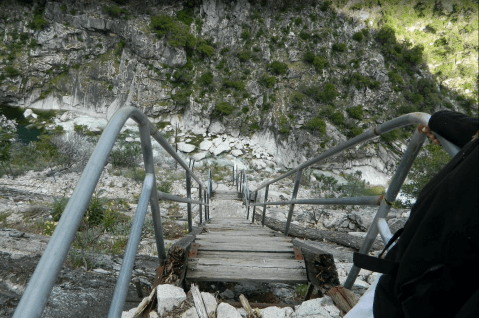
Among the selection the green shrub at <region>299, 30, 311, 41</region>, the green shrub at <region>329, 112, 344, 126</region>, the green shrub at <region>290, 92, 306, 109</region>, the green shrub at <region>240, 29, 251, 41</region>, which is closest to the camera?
the green shrub at <region>329, 112, 344, 126</region>

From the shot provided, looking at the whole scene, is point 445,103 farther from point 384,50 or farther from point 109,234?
point 109,234

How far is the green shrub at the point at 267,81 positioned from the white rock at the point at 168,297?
23.2m

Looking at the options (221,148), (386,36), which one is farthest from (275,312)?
(386,36)

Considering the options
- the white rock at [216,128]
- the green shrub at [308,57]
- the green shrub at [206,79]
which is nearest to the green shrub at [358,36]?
the green shrub at [308,57]

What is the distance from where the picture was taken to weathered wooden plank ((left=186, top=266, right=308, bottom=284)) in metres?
1.30

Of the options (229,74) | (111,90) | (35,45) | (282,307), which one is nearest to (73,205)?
(282,307)

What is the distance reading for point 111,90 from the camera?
24219mm

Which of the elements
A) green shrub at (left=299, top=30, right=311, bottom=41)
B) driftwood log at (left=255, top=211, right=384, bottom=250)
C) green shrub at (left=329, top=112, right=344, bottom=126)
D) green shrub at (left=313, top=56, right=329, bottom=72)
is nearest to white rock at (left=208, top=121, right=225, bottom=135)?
green shrub at (left=329, top=112, right=344, bottom=126)

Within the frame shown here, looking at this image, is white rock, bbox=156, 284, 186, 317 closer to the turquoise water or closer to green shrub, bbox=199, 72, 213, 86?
the turquoise water

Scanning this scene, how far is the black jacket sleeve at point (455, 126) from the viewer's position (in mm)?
533

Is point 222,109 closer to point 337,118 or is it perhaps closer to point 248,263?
point 337,118

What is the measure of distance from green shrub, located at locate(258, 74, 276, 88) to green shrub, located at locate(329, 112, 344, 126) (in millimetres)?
6228

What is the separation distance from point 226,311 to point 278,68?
24.4 meters

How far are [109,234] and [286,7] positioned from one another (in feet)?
102
